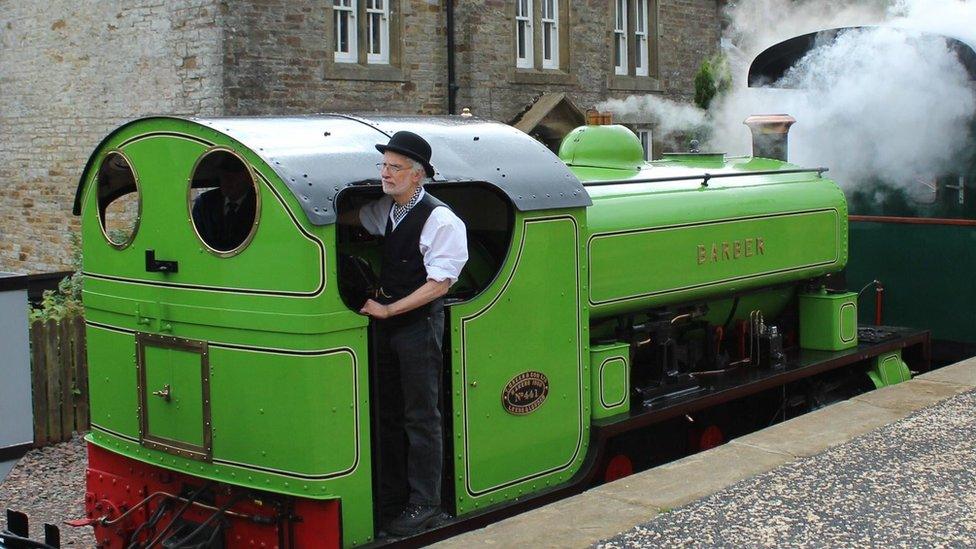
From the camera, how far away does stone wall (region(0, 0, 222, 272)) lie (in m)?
14.0

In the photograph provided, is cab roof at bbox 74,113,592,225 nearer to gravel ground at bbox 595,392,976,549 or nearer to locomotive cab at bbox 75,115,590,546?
locomotive cab at bbox 75,115,590,546

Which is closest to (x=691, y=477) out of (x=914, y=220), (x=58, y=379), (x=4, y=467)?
(x=4, y=467)

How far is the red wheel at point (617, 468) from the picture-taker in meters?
5.84

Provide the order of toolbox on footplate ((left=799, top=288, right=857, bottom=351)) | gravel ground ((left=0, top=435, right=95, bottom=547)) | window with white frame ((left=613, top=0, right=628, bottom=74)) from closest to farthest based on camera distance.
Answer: gravel ground ((left=0, top=435, right=95, bottom=547)) → toolbox on footplate ((left=799, top=288, right=857, bottom=351)) → window with white frame ((left=613, top=0, right=628, bottom=74))

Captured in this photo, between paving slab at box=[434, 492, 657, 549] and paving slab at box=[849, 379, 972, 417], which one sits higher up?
paving slab at box=[849, 379, 972, 417]

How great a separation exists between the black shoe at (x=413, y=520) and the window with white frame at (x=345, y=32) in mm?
11277

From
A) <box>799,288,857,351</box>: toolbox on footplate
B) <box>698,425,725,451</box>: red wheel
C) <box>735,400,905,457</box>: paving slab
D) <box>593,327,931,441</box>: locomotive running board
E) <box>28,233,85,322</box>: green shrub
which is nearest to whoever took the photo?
<box>735,400,905,457</box>: paving slab

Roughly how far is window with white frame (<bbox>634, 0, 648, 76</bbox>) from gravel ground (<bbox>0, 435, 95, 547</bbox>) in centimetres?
1395

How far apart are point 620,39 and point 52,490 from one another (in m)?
14.6

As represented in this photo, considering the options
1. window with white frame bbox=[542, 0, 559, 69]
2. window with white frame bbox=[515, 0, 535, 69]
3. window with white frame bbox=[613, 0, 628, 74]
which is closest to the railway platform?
window with white frame bbox=[515, 0, 535, 69]

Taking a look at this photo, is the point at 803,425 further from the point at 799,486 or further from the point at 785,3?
the point at 785,3

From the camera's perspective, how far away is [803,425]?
231 inches

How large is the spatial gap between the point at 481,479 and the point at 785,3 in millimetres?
13306

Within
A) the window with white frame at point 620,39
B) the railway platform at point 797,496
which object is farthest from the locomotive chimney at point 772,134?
the window with white frame at point 620,39
